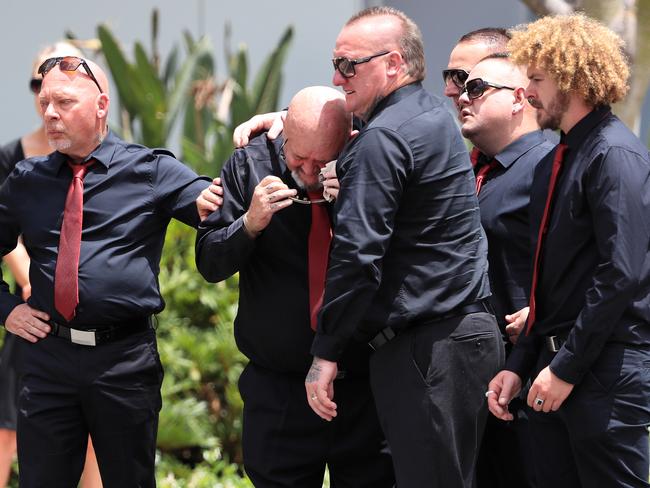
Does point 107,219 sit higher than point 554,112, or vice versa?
point 554,112

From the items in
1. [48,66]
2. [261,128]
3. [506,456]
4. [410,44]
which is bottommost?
[506,456]

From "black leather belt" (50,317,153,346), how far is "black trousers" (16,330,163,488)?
0.07 ft

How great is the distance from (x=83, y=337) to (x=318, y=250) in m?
0.93

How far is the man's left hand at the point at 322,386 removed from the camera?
10.8 ft

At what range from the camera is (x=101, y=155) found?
3.97 meters

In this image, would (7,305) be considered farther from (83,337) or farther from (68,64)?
(68,64)

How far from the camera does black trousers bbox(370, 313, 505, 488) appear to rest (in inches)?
129

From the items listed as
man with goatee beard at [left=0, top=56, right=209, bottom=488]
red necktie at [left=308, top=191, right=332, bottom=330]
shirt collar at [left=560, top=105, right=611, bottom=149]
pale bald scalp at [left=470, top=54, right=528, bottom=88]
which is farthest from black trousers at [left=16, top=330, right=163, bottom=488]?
shirt collar at [left=560, top=105, right=611, bottom=149]

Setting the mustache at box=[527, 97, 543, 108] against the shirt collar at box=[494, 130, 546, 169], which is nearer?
the mustache at box=[527, 97, 543, 108]

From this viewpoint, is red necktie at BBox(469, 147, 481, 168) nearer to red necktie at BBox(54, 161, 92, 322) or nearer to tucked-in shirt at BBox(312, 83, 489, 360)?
tucked-in shirt at BBox(312, 83, 489, 360)

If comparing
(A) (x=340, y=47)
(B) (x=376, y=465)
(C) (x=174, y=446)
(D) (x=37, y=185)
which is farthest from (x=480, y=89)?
(C) (x=174, y=446)

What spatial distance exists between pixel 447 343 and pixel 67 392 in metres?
1.41

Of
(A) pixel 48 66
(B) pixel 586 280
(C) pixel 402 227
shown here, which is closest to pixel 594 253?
(B) pixel 586 280

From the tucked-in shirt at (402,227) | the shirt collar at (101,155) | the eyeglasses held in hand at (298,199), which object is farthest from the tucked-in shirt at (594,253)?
the shirt collar at (101,155)
